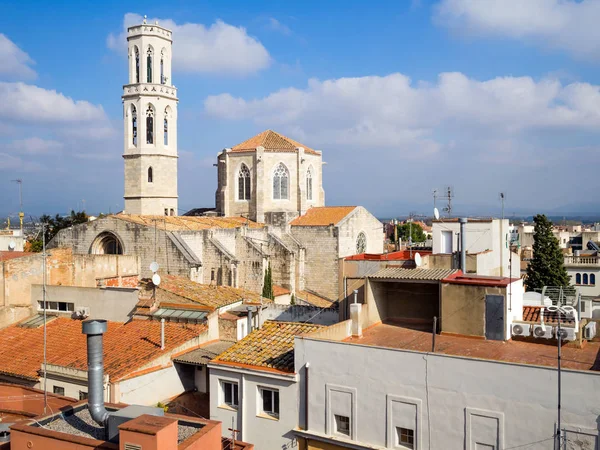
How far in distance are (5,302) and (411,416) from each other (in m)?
18.2

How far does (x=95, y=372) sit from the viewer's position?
37.6 feet

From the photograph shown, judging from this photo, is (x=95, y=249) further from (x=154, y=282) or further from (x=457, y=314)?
(x=457, y=314)

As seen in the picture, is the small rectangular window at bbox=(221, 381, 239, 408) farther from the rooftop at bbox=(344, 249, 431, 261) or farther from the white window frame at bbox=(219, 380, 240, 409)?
the rooftop at bbox=(344, 249, 431, 261)

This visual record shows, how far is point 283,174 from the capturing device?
45.7 metres

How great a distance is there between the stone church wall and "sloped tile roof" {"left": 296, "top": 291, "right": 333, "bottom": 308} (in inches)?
22.1

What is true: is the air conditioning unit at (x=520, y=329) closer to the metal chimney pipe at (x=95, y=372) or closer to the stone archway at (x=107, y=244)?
the metal chimney pipe at (x=95, y=372)

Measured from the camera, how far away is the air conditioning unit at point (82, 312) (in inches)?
860

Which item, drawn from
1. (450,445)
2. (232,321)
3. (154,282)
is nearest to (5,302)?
(154,282)

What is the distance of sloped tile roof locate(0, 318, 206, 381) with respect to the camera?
17703 mm

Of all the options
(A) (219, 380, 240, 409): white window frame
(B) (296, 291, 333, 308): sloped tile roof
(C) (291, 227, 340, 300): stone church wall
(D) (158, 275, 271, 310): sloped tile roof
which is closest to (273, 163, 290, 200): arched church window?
(C) (291, 227, 340, 300): stone church wall

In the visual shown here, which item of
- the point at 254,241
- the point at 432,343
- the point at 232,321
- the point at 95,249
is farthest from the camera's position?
the point at 254,241

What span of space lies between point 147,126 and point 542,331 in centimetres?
3532

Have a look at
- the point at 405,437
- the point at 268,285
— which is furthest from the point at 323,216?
the point at 405,437

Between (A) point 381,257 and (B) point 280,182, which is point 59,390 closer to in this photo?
(A) point 381,257
